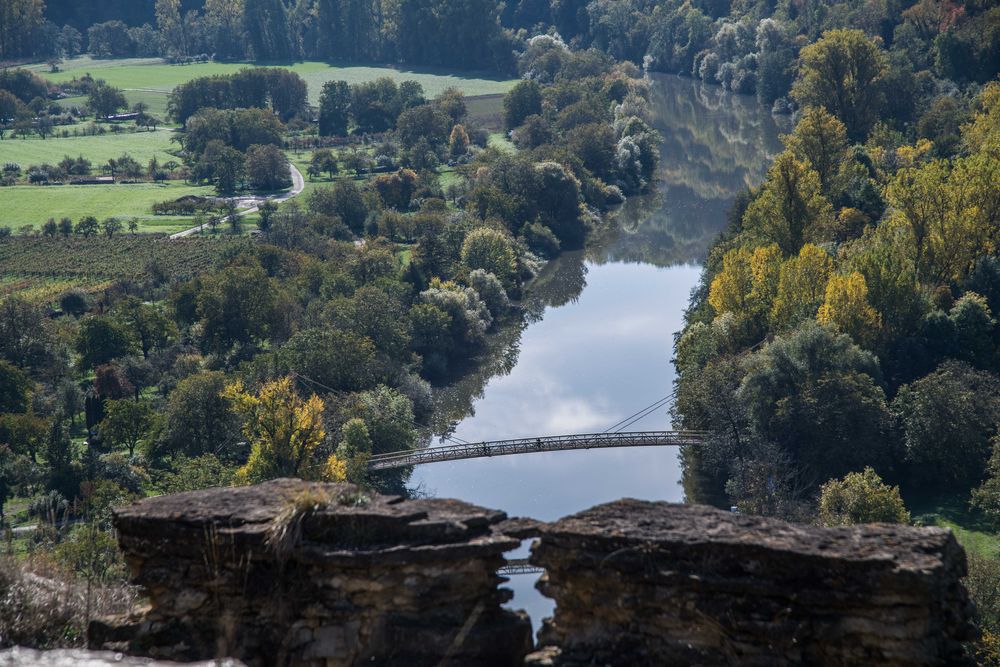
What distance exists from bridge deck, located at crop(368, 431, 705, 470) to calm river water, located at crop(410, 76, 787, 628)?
69 centimetres

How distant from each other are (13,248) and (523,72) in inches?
2683

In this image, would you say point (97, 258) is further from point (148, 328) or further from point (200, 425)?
point (200, 425)

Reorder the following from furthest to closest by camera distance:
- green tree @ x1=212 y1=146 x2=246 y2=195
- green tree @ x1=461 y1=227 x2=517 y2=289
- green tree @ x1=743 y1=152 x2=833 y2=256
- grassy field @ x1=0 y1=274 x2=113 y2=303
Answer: green tree @ x1=212 y1=146 x2=246 y2=195 < grassy field @ x1=0 y1=274 x2=113 y2=303 < green tree @ x1=461 y1=227 x2=517 y2=289 < green tree @ x1=743 y1=152 x2=833 y2=256

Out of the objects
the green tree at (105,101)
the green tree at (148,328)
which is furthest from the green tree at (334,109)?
the green tree at (148,328)

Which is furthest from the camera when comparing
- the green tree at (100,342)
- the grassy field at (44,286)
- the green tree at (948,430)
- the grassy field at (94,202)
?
the grassy field at (94,202)

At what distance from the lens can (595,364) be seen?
4975 centimetres

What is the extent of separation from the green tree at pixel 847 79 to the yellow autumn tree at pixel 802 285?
90.2 feet

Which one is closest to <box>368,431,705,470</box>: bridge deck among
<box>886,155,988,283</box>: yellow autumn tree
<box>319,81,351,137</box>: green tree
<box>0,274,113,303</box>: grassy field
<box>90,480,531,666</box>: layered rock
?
<box>886,155,988,283</box>: yellow autumn tree

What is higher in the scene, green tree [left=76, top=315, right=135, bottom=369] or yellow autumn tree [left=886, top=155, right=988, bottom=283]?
yellow autumn tree [left=886, top=155, right=988, bottom=283]

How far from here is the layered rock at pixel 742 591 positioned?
390 inches

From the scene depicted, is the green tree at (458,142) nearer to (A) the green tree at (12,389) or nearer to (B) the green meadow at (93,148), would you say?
(B) the green meadow at (93,148)

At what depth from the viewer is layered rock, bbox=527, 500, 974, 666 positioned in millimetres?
9906

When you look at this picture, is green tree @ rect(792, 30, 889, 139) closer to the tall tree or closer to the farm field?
the farm field

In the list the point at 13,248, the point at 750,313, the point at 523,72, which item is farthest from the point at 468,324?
the point at 523,72
